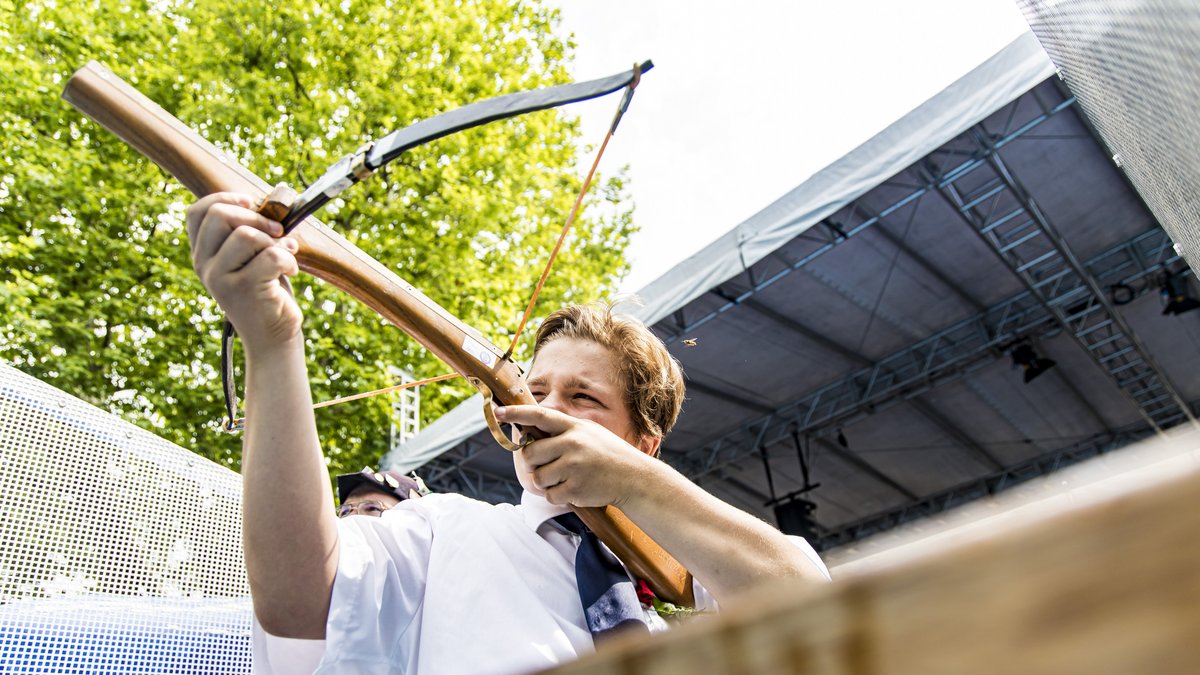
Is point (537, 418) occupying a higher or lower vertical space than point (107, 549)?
lower

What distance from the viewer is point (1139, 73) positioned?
1.06 meters

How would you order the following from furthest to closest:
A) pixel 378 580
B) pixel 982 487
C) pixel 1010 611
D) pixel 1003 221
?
1. pixel 982 487
2. pixel 1003 221
3. pixel 378 580
4. pixel 1010 611

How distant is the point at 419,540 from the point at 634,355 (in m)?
0.65

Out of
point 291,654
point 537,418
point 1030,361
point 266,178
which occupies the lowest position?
point 291,654

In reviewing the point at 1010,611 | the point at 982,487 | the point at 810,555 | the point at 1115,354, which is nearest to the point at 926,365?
the point at 1115,354

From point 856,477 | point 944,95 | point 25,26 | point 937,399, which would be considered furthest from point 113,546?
point 856,477

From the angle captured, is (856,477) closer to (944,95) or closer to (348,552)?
(944,95)

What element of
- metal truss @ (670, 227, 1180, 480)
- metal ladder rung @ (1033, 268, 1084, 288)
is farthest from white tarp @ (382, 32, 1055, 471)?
metal truss @ (670, 227, 1180, 480)

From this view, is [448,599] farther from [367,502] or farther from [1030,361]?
[1030,361]

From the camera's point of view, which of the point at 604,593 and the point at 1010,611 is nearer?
the point at 1010,611

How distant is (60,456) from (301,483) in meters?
1.39

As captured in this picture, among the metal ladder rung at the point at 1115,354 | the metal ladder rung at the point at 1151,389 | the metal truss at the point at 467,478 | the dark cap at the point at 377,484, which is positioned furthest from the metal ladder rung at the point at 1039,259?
the dark cap at the point at 377,484

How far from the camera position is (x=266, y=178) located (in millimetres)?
7176

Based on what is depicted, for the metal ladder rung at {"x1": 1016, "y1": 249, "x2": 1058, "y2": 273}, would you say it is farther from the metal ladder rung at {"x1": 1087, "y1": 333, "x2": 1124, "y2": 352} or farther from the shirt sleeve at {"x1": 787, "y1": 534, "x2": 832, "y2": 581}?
the shirt sleeve at {"x1": 787, "y1": 534, "x2": 832, "y2": 581}
